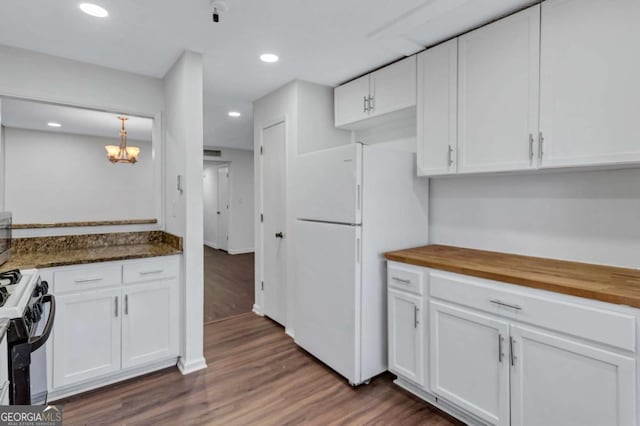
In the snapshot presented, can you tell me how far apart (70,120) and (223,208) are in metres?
4.98

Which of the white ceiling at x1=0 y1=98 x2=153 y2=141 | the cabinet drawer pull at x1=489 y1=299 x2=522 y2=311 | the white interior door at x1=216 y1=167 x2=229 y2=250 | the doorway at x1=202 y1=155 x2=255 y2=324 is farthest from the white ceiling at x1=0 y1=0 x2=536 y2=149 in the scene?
the white interior door at x1=216 y1=167 x2=229 y2=250

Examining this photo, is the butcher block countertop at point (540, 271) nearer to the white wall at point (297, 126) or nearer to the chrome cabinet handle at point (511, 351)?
the chrome cabinet handle at point (511, 351)

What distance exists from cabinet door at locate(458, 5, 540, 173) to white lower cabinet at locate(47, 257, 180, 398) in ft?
7.47

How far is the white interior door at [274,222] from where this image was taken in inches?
128

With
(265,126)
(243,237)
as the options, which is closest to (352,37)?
(265,126)

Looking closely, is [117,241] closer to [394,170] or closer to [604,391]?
[394,170]

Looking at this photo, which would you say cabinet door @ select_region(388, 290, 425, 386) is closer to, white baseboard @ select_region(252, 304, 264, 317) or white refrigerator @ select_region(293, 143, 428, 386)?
white refrigerator @ select_region(293, 143, 428, 386)

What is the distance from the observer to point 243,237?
24.6ft

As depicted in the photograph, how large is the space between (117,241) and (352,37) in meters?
2.50

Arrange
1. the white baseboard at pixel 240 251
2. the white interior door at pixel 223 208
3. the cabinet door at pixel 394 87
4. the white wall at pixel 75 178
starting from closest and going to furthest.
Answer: the cabinet door at pixel 394 87 < the white wall at pixel 75 178 < the white baseboard at pixel 240 251 < the white interior door at pixel 223 208

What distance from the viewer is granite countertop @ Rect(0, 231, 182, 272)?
2.09 metres

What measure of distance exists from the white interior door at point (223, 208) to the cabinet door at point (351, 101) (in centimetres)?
495

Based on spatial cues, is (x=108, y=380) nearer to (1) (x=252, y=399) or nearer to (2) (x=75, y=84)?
(1) (x=252, y=399)

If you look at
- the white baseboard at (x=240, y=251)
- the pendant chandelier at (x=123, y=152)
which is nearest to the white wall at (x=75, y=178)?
the pendant chandelier at (x=123, y=152)
